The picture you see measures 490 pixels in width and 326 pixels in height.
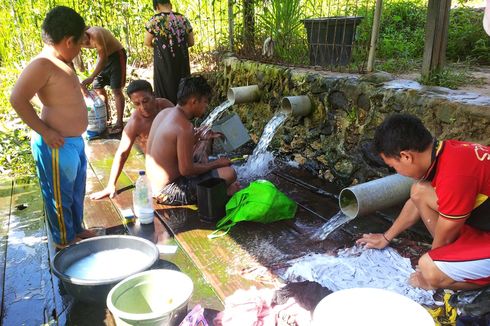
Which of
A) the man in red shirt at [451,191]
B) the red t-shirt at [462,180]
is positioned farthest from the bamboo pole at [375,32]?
the red t-shirt at [462,180]

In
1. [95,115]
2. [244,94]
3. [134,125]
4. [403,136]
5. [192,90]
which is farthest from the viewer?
[95,115]

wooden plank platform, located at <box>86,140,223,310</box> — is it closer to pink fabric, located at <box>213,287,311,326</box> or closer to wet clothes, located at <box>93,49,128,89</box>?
pink fabric, located at <box>213,287,311,326</box>

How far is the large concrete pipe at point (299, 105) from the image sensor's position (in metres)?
4.55

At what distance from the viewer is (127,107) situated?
7023mm

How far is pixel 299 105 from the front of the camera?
14.9 feet

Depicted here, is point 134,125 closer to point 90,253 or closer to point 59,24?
point 59,24

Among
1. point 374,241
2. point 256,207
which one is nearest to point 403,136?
point 374,241

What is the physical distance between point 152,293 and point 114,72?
15.0 feet

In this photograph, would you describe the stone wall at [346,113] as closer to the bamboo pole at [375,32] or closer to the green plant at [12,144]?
the bamboo pole at [375,32]

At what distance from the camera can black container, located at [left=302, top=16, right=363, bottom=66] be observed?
15.8 ft

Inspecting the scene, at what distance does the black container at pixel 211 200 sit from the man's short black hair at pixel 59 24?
1498 mm

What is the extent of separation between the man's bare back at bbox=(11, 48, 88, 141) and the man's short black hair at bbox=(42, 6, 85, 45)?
10cm

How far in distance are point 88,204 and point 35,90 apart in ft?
4.72

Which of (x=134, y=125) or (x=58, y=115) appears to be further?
(x=134, y=125)
